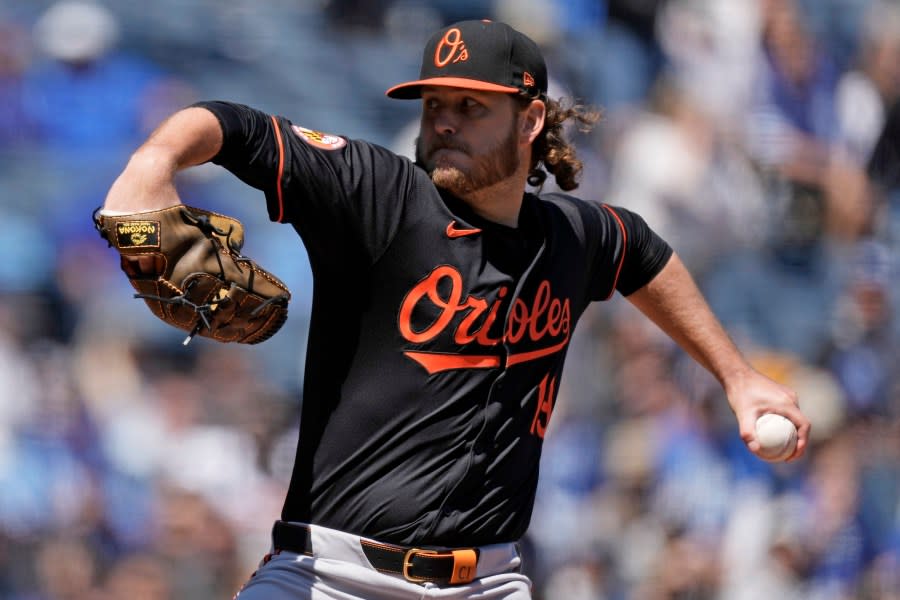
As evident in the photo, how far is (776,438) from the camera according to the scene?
9.59 ft

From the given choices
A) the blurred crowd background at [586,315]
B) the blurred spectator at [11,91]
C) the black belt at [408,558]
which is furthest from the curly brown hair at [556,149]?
the blurred spectator at [11,91]

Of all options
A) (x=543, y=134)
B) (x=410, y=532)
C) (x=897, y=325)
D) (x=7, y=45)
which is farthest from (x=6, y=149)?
(x=897, y=325)

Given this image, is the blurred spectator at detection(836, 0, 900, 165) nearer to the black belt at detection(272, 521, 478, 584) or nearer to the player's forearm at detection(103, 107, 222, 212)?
the black belt at detection(272, 521, 478, 584)

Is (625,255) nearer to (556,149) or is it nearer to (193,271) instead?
(556,149)

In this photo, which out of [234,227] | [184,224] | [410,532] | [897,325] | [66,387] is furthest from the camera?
[897,325]

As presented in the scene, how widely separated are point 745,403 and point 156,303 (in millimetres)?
1545

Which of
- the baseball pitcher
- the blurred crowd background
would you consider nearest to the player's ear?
the baseball pitcher

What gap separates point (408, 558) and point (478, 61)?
115cm

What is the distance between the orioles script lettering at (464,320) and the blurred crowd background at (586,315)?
2.59m

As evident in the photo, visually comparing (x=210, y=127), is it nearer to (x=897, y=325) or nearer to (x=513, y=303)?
(x=513, y=303)

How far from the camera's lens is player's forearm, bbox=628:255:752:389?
10.5 ft

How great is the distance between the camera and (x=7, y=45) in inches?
203

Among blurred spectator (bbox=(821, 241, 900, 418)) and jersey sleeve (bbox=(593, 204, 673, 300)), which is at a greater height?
jersey sleeve (bbox=(593, 204, 673, 300))

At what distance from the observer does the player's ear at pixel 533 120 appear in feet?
9.83
